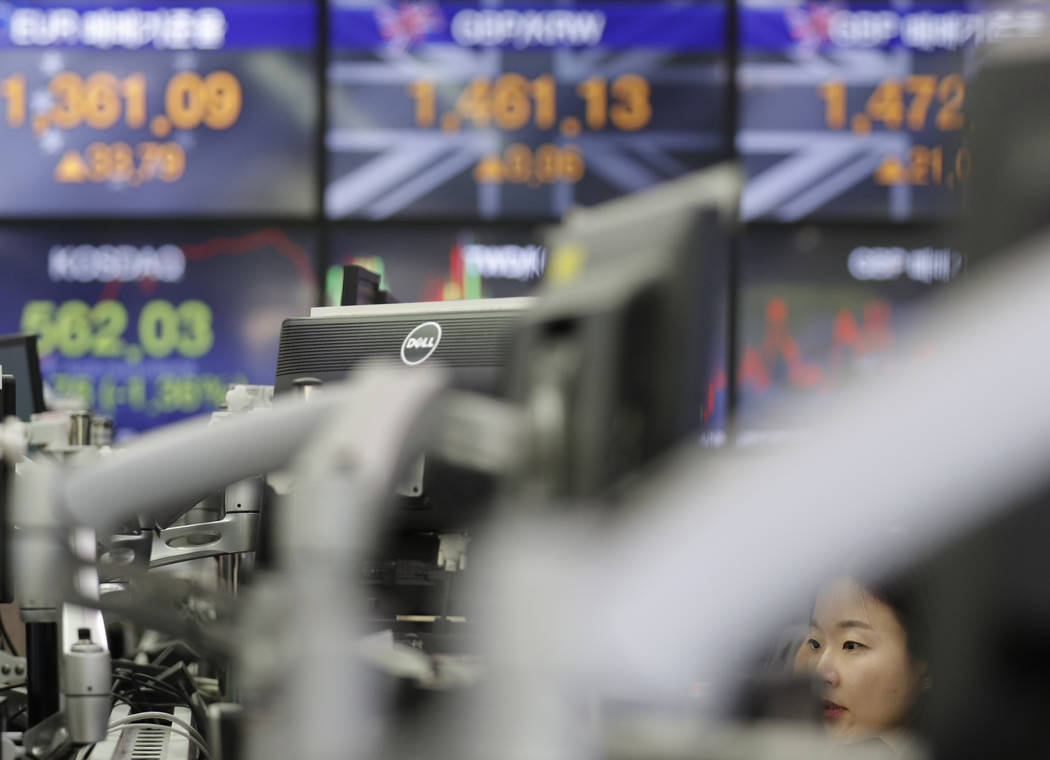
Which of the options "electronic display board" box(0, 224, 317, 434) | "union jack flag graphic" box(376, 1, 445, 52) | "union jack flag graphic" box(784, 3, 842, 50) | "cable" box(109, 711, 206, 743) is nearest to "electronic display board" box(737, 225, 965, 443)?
"union jack flag graphic" box(784, 3, 842, 50)

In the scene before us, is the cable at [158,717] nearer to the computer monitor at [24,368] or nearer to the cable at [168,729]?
the cable at [168,729]

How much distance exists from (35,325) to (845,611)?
269 centimetres

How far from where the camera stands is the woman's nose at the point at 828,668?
153 centimetres

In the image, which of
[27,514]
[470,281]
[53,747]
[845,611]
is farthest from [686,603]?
[470,281]

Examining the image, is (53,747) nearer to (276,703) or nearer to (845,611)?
(276,703)

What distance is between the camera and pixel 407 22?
3.48 metres

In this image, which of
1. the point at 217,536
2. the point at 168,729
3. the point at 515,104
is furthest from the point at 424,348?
the point at 515,104

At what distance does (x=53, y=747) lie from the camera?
1139 millimetres

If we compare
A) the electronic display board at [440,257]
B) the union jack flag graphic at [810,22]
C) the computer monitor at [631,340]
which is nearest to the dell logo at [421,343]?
the computer monitor at [631,340]

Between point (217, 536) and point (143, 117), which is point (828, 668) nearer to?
point (217, 536)

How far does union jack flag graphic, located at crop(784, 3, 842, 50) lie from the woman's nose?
2.36 m

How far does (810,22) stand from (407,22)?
45.3 inches

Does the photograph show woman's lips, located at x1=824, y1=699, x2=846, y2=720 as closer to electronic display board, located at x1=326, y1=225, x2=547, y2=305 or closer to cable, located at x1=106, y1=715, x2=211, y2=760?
cable, located at x1=106, y1=715, x2=211, y2=760

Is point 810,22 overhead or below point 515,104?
overhead
